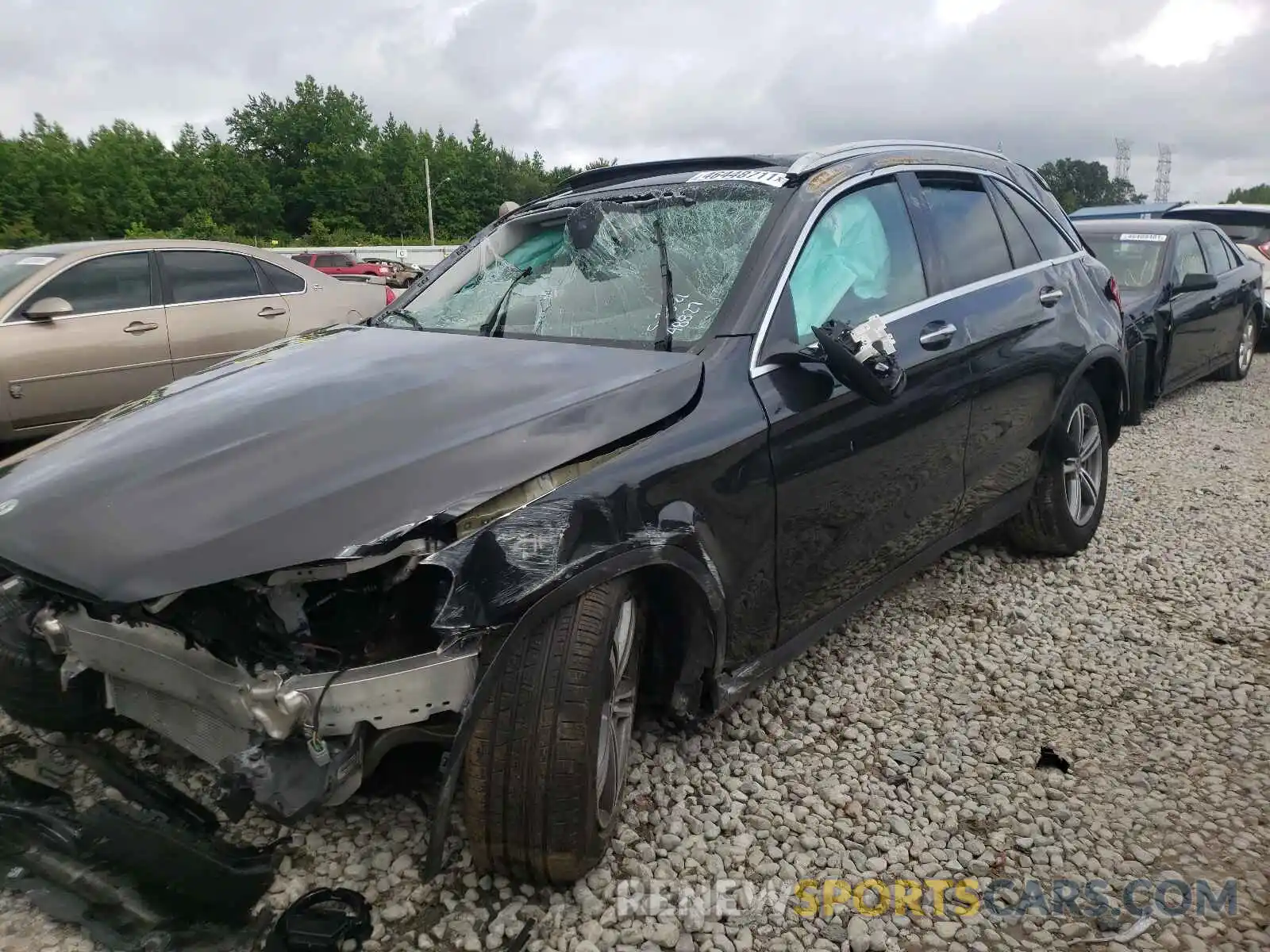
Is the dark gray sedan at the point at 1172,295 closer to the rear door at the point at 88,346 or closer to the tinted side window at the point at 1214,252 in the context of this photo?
the tinted side window at the point at 1214,252

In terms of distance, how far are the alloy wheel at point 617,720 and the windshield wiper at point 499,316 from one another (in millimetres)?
1113

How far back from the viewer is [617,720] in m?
2.19

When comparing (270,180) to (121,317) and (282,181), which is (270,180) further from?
(121,317)

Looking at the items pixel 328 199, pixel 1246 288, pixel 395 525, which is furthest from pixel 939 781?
pixel 328 199

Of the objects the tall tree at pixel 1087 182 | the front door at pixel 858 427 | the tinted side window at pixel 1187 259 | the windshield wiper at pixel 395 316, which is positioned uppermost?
the tall tree at pixel 1087 182

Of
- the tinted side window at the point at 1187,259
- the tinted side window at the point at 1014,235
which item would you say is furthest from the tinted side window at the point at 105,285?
the tinted side window at the point at 1187,259

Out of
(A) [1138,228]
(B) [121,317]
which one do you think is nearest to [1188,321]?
(A) [1138,228]

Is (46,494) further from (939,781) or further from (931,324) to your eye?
(931,324)

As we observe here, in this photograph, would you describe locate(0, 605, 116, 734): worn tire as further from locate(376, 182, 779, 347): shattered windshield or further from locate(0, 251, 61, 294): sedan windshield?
locate(0, 251, 61, 294): sedan windshield

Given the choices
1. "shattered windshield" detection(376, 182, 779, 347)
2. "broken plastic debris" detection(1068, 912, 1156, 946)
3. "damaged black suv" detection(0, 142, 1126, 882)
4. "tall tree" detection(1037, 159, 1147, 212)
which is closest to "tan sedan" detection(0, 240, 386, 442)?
"shattered windshield" detection(376, 182, 779, 347)

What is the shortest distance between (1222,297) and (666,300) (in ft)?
25.1

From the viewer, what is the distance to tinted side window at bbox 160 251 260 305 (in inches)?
258

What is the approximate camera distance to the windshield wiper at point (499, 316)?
282cm

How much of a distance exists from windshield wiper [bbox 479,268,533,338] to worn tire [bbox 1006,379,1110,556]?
240 centimetres
